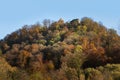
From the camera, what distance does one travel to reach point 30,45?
9981 cm

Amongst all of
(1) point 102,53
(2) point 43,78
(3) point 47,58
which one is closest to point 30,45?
(3) point 47,58

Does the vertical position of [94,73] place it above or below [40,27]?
below

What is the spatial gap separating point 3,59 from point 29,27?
897 inches

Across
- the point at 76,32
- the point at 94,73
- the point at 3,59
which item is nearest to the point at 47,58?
the point at 3,59

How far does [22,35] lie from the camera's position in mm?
110188

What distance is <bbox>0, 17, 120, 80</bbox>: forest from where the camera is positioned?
72181mm

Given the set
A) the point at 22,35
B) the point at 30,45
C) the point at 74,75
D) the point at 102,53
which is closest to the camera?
the point at 74,75

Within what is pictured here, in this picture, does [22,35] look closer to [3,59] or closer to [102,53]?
[3,59]

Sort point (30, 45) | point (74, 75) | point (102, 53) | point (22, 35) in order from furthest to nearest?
point (22, 35)
point (30, 45)
point (102, 53)
point (74, 75)

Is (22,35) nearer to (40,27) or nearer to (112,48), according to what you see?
(40,27)

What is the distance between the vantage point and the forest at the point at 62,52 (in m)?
72.2

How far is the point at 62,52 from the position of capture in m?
89.8

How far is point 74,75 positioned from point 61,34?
35.4 metres

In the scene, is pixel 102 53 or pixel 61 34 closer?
pixel 102 53
